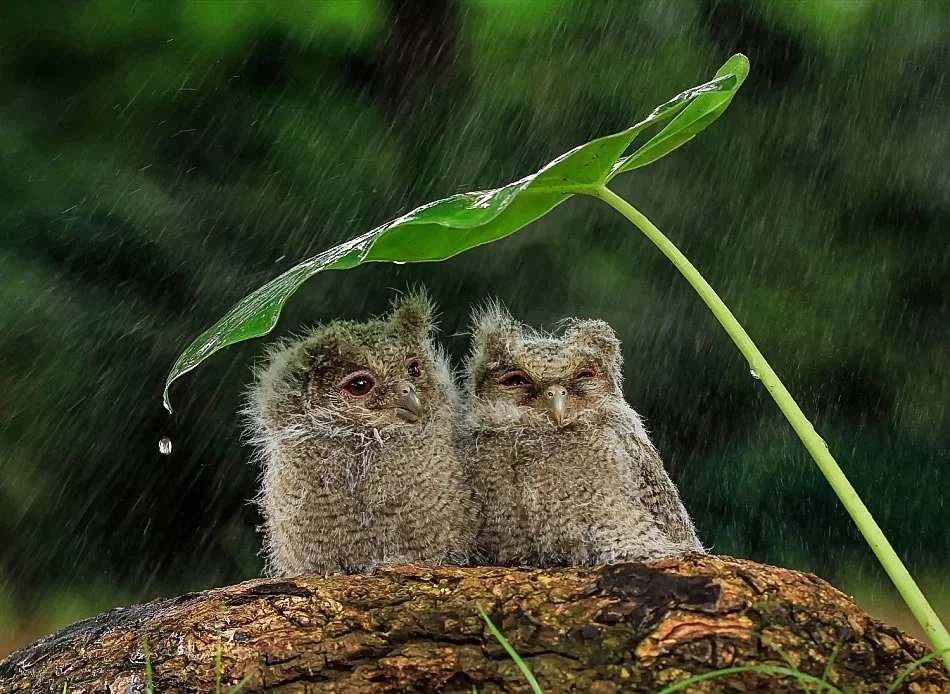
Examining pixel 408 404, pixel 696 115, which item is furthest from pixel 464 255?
pixel 696 115

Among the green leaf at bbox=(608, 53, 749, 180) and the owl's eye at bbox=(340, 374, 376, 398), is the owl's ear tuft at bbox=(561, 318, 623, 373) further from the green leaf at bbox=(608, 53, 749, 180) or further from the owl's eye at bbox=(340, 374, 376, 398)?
the green leaf at bbox=(608, 53, 749, 180)

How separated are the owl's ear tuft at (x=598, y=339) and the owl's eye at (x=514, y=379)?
0.18m

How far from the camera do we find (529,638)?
1.81 m

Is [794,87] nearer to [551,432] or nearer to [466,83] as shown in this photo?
[466,83]

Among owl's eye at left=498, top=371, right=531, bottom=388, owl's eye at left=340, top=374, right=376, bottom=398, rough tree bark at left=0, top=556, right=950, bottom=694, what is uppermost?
owl's eye at left=340, top=374, right=376, bottom=398

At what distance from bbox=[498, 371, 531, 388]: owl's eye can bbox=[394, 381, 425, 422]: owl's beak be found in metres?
0.22

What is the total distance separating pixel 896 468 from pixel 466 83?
2003mm

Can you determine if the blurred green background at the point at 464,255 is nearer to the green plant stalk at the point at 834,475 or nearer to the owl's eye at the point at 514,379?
the owl's eye at the point at 514,379

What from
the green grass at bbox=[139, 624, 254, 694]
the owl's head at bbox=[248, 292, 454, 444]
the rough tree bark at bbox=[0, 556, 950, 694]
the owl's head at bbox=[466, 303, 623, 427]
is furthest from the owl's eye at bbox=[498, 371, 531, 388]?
the green grass at bbox=[139, 624, 254, 694]

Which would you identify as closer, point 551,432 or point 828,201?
point 551,432

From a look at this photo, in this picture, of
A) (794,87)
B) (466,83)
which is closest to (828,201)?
(794,87)

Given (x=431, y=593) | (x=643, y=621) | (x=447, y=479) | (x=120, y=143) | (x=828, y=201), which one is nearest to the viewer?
(x=643, y=621)

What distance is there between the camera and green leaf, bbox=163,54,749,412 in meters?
1.69

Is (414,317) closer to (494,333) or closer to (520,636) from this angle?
(494,333)
